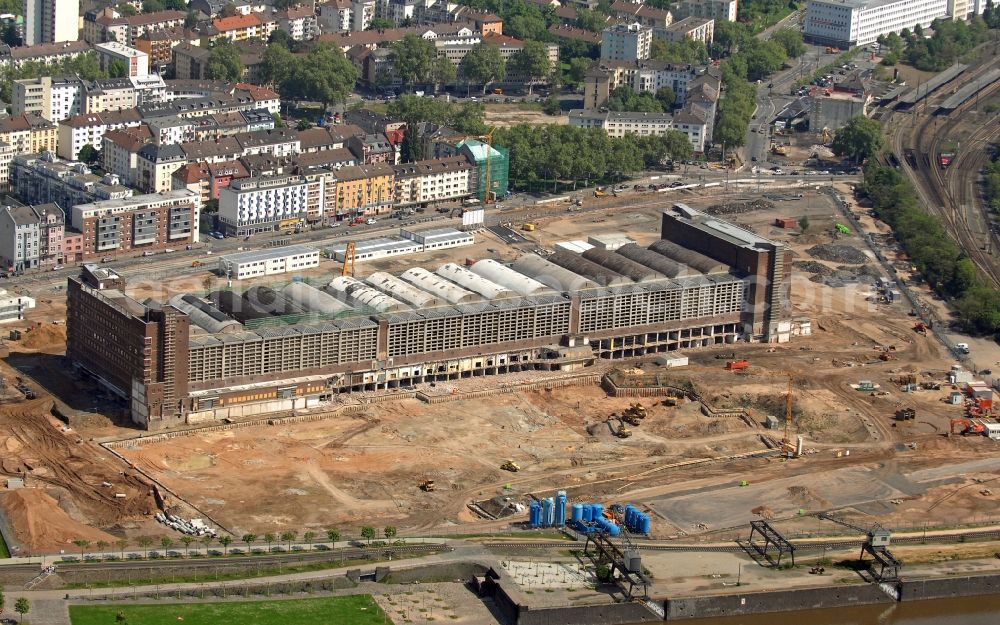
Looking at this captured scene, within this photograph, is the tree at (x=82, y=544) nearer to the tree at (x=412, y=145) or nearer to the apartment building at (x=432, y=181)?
the apartment building at (x=432, y=181)

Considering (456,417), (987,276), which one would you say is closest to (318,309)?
(456,417)

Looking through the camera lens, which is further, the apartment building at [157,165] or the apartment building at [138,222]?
the apartment building at [157,165]

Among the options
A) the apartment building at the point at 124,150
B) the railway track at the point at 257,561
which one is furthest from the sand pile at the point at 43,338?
the railway track at the point at 257,561

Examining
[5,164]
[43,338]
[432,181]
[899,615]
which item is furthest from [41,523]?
[432,181]

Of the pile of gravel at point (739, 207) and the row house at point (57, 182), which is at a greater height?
the row house at point (57, 182)

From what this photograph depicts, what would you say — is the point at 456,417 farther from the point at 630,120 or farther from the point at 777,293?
the point at 630,120

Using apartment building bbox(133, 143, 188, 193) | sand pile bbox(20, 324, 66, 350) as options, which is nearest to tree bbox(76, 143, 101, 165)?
apartment building bbox(133, 143, 188, 193)
